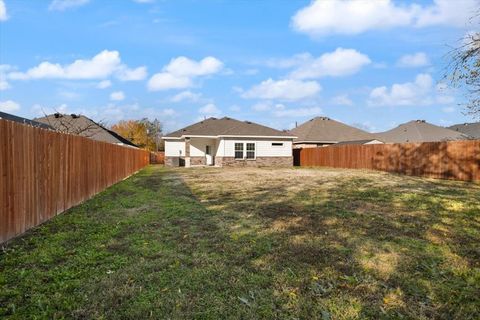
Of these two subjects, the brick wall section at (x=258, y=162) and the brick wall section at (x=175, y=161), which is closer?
the brick wall section at (x=258, y=162)

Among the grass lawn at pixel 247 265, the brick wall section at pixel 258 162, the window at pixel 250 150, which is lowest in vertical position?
the grass lawn at pixel 247 265

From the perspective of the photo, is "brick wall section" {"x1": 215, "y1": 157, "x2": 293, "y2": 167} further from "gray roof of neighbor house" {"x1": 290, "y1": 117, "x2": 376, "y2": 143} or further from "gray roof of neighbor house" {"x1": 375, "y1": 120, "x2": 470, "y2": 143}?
"gray roof of neighbor house" {"x1": 375, "y1": 120, "x2": 470, "y2": 143}

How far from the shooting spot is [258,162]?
29.0 metres

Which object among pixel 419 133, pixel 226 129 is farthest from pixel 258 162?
pixel 419 133

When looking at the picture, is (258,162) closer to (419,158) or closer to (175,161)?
(175,161)

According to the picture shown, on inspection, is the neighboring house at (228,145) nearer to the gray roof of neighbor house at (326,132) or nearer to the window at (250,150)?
the window at (250,150)

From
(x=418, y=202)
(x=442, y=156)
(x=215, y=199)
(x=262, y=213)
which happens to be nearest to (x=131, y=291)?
(x=262, y=213)

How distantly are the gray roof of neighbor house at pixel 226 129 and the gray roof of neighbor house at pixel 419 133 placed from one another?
1308 centimetres

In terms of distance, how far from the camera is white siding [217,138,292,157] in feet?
92.9

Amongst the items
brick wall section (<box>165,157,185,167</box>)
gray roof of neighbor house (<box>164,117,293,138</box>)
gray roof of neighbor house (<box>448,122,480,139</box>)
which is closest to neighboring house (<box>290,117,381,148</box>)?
gray roof of neighbor house (<box>164,117,293,138</box>)

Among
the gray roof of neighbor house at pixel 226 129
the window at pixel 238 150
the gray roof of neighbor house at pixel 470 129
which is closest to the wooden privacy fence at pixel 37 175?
the window at pixel 238 150

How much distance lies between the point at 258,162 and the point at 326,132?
427 inches

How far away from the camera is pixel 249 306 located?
2.94 m

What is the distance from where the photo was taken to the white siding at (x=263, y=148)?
28.3m
